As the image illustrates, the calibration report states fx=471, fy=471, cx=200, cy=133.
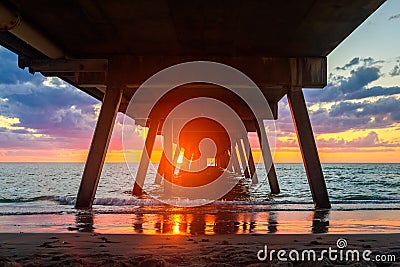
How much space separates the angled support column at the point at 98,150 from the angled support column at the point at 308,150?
4.25 metres

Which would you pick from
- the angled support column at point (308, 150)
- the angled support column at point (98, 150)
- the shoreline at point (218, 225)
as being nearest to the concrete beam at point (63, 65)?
the angled support column at point (98, 150)

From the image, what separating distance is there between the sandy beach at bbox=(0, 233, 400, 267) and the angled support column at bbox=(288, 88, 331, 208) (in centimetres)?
512

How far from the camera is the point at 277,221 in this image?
326 inches

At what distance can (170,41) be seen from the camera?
395 inches

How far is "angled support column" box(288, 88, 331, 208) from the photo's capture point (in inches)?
440

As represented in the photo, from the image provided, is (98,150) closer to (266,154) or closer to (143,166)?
(143,166)

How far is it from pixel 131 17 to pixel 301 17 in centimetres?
310

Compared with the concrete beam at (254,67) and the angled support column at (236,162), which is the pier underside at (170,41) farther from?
the angled support column at (236,162)

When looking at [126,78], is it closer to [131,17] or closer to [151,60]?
[151,60]

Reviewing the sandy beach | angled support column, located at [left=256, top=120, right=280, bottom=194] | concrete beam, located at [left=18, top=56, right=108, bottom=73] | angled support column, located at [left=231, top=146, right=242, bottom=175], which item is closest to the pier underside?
concrete beam, located at [left=18, top=56, right=108, bottom=73]

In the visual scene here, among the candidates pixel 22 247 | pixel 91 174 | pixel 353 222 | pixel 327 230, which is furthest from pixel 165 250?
pixel 91 174

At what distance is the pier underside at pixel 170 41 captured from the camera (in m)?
8.07

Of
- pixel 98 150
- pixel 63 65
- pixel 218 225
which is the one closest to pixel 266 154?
pixel 98 150

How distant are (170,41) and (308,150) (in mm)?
4207
